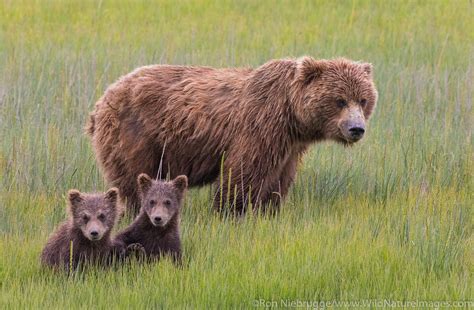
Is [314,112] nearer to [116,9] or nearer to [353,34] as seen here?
[353,34]

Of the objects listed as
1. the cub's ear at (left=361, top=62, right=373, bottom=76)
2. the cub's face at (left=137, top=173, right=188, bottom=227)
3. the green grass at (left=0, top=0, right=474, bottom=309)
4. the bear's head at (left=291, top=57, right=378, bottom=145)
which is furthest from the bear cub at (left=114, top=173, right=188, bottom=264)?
the cub's ear at (left=361, top=62, right=373, bottom=76)

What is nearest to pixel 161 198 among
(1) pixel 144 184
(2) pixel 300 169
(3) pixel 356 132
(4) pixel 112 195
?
(1) pixel 144 184

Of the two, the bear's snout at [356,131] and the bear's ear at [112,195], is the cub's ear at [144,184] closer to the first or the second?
the bear's ear at [112,195]

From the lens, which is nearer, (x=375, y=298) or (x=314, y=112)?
(x=375, y=298)

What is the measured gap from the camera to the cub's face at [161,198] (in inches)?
257

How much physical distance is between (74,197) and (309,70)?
2229 mm

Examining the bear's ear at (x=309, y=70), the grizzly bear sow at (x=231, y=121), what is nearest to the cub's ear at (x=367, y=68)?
the grizzly bear sow at (x=231, y=121)

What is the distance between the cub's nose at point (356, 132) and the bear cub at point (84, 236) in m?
1.91

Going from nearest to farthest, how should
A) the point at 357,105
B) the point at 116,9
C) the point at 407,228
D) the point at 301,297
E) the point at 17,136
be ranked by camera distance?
1. the point at 301,297
2. the point at 407,228
3. the point at 357,105
4. the point at 17,136
5. the point at 116,9

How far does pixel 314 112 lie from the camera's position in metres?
7.47

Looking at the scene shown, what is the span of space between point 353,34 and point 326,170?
5.50 meters

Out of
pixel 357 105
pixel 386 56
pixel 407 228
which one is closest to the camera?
pixel 407 228

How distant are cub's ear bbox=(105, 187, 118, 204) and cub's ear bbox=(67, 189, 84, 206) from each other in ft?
0.57

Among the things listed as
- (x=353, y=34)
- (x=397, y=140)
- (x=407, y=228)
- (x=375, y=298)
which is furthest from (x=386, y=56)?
(x=375, y=298)
